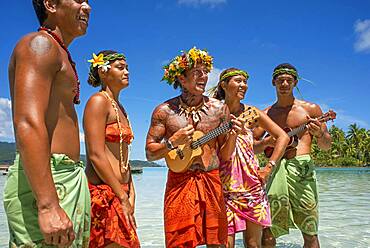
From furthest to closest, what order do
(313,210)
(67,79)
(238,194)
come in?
(313,210) < (238,194) < (67,79)

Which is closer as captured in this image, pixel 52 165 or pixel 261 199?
pixel 52 165

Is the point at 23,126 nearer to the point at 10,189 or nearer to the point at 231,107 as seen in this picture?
the point at 10,189

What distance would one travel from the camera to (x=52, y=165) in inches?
77.0

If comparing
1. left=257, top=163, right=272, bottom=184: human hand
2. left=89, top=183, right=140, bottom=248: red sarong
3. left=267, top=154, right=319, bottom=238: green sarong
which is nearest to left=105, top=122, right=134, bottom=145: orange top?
left=89, top=183, right=140, bottom=248: red sarong

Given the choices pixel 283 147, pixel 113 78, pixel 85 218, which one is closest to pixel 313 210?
pixel 283 147

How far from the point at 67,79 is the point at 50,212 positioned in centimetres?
69

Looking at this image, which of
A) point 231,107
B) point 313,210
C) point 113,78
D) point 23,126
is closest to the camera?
point 23,126

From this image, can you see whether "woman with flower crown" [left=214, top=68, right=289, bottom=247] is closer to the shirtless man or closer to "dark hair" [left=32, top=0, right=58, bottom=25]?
the shirtless man

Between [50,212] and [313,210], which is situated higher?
[50,212]

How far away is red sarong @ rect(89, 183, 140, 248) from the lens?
2.98 metres

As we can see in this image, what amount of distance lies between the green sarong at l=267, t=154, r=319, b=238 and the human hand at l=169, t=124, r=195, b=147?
1778 mm

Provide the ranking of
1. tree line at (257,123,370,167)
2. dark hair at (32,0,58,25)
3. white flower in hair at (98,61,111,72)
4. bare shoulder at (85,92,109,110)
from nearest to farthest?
dark hair at (32,0,58,25) < bare shoulder at (85,92,109,110) < white flower in hair at (98,61,111,72) < tree line at (257,123,370,167)

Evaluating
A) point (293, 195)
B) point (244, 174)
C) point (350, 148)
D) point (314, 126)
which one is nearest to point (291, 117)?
point (314, 126)

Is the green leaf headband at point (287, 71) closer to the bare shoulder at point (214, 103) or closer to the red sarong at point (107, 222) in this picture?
the bare shoulder at point (214, 103)
